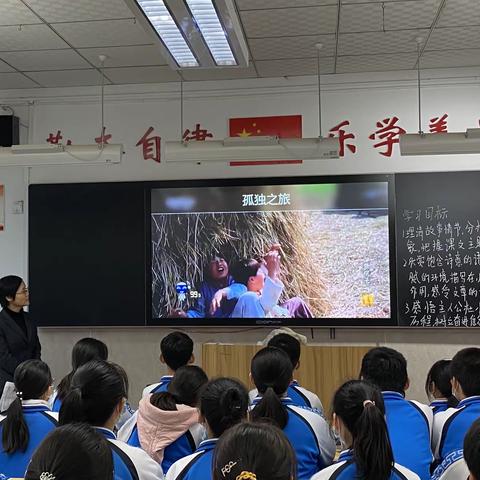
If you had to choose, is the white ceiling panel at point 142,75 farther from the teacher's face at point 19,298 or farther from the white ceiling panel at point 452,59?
the white ceiling panel at point 452,59

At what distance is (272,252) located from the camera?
16.4 feet

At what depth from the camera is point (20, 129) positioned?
5.45m

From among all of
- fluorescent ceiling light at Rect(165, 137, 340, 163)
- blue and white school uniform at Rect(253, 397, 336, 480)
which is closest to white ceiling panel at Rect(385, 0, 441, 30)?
fluorescent ceiling light at Rect(165, 137, 340, 163)

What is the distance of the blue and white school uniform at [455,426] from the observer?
220 centimetres

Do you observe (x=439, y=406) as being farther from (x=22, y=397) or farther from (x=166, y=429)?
(x=22, y=397)

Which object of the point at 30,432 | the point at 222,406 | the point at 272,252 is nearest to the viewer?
the point at 222,406

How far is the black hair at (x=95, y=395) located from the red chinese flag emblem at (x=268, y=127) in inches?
133

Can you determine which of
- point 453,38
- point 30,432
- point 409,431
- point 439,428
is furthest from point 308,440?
point 453,38

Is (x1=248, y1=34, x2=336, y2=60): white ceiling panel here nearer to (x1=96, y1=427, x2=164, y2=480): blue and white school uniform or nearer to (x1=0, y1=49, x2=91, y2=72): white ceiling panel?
(x1=0, y1=49, x2=91, y2=72): white ceiling panel

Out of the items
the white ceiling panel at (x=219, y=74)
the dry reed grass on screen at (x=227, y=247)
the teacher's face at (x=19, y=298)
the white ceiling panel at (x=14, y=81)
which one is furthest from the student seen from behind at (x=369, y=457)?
the white ceiling panel at (x=14, y=81)

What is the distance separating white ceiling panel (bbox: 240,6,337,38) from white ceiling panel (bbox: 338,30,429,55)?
0.24 meters

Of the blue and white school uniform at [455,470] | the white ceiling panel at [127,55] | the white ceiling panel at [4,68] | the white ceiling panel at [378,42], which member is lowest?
the blue and white school uniform at [455,470]

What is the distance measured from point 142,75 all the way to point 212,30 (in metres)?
2.22

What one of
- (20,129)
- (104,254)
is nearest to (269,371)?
(104,254)
